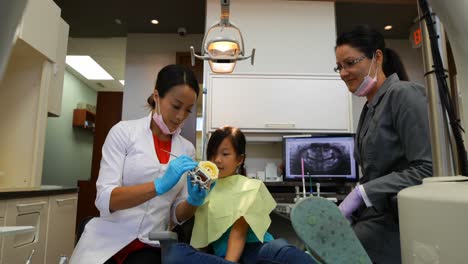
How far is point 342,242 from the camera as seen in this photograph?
456 mm

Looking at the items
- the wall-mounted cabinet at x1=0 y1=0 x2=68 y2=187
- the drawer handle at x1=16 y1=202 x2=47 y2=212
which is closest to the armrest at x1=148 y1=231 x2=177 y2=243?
the drawer handle at x1=16 y1=202 x2=47 y2=212

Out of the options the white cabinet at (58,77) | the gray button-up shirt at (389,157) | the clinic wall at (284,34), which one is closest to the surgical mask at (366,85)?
the gray button-up shirt at (389,157)

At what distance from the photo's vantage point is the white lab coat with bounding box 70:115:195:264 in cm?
116

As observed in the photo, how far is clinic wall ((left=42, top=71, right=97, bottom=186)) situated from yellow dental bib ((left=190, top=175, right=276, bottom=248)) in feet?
13.8

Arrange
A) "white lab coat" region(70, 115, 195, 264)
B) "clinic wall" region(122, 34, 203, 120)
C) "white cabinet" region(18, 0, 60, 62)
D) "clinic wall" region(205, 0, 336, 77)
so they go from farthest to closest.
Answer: "clinic wall" region(122, 34, 203, 120), "clinic wall" region(205, 0, 336, 77), "white cabinet" region(18, 0, 60, 62), "white lab coat" region(70, 115, 195, 264)

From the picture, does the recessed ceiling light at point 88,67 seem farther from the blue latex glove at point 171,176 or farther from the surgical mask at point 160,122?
the blue latex glove at point 171,176

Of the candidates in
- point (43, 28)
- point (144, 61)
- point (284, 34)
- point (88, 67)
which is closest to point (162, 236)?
point (43, 28)

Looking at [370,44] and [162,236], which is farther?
[370,44]

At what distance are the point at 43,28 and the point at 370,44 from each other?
1.99 m

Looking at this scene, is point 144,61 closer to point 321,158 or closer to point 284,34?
point 284,34

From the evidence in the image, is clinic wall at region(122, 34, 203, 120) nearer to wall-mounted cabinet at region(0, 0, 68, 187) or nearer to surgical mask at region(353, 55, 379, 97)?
wall-mounted cabinet at region(0, 0, 68, 187)

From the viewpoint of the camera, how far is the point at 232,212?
135 centimetres

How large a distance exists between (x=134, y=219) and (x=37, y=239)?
3.41 ft

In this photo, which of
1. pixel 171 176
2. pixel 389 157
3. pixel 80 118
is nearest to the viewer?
pixel 389 157
